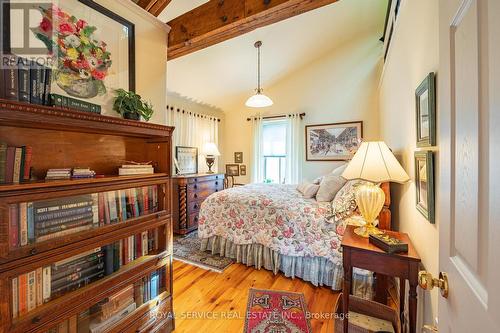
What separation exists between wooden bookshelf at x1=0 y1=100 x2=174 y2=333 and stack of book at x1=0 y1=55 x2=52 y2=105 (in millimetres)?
103

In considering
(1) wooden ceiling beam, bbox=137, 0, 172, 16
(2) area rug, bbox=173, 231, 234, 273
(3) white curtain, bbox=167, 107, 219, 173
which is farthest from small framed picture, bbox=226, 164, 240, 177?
(1) wooden ceiling beam, bbox=137, 0, 172, 16

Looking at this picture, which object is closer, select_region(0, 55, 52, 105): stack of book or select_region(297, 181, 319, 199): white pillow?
select_region(0, 55, 52, 105): stack of book

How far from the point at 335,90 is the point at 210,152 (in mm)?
2754

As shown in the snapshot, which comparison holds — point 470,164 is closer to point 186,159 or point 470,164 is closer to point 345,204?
point 345,204

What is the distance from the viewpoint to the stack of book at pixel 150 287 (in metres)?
1.50

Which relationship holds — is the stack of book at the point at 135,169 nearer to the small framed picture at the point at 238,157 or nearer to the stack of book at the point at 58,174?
the stack of book at the point at 58,174

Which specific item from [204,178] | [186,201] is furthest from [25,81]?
[204,178]

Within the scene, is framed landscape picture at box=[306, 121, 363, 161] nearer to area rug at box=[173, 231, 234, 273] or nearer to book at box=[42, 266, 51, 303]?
area rug at box=[173, 231, 234, 273]

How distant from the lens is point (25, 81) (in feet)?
3.16

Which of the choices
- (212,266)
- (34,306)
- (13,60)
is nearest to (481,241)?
(34,306)

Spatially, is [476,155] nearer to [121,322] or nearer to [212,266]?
[121,322]

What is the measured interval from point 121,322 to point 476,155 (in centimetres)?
183

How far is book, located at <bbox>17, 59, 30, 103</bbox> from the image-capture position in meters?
0.95

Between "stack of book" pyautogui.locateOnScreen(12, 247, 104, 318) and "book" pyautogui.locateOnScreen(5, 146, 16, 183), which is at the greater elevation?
"book" pyautogui.locateOnScreen(5, 146, 16, 183)
